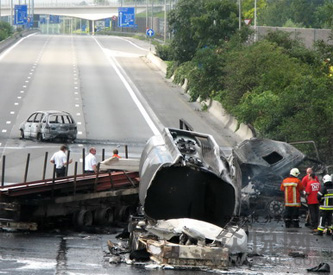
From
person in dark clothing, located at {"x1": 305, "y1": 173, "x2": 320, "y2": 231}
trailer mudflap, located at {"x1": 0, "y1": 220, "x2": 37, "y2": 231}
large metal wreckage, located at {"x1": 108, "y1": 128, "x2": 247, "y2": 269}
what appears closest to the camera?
large metal wreckage, located at {"x1": 108, "y1": 128, "x2": 247, "y2": 269}

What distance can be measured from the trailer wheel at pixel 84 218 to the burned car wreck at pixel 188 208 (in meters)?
2.27

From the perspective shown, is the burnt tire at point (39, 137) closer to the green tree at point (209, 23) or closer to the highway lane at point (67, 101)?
the highway lane at point (67, 101)

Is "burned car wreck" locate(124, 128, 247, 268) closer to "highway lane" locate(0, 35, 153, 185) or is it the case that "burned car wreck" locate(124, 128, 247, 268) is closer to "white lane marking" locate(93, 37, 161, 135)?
"highway lane" locate(0, 35, 153, 185)

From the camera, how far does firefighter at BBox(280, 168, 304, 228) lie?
2364 cm

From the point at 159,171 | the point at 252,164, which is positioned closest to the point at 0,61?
the point at 252,164

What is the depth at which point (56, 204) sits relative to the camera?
836 inches

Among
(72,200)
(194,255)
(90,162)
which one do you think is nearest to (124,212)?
(72,200)

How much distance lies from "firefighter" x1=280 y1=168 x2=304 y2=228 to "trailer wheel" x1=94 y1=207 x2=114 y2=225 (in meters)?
4.38

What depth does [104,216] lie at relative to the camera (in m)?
22.5

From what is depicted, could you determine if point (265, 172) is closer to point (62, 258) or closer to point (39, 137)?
point (62, 258)

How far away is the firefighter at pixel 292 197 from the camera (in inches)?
931

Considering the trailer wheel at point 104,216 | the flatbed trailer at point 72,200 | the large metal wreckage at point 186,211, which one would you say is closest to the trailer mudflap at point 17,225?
the flatbed trailer at point 72,200

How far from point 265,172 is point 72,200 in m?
5.89

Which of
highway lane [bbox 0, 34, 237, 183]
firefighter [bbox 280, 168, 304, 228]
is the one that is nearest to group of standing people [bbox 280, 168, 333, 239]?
firefighter [bbox 280, 168, 304, 228]
